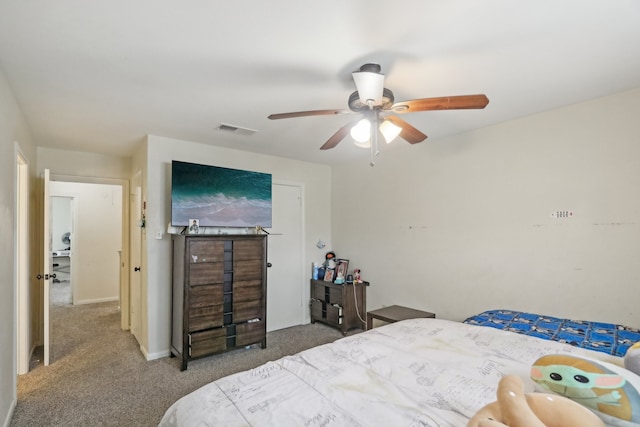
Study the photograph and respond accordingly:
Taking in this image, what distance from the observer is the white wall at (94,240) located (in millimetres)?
6055

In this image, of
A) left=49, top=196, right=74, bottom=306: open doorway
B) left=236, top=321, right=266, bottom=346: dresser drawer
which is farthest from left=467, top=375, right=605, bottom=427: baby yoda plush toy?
left=49, top=196, right=74, bottom=306: open doorway

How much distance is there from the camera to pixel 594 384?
107cm

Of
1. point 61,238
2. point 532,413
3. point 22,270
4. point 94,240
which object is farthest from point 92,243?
point 532,413

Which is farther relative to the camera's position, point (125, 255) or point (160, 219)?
point (125, 255)

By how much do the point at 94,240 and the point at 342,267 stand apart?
5.04 meters

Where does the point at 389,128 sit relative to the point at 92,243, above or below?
above

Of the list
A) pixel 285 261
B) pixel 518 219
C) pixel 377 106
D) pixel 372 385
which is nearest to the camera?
pixel 372 385

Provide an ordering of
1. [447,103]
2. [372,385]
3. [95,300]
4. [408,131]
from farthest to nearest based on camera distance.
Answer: [95,300] < [408,131] < [447,103] < [372,385]

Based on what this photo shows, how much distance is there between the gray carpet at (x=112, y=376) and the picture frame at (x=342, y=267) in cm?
74

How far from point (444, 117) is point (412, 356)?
2114 millimetres

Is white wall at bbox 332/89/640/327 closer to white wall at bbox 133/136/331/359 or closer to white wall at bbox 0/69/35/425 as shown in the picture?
white wall at bbox 133/136/331/359

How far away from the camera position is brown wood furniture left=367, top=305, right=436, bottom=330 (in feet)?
11.2

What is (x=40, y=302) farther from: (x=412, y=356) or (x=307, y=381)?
(x=412, y=356)

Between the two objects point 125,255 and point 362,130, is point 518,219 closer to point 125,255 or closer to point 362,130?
point 362,130
